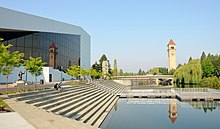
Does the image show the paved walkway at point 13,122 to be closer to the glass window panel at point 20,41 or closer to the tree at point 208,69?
the glass window panel at point 20,41

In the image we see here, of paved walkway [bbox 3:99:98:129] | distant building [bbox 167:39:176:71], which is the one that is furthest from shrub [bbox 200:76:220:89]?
distant building [bbox 167:39:176:71]

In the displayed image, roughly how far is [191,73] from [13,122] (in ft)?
177

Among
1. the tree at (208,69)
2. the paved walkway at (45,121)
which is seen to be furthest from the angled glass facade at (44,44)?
the tree at (208,69)

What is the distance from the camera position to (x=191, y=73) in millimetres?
56438

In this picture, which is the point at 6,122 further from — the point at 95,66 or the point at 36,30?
the point at 95,66

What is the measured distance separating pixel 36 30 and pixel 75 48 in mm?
16925

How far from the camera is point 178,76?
58781 millimetres

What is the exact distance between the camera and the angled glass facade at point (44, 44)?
1358 inches

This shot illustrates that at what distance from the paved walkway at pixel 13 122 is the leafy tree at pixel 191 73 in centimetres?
5247

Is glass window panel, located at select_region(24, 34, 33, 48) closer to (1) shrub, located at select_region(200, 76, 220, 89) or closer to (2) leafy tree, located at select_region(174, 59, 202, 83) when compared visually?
(1) shrub, located at select_region(200, 76, 220, 89)

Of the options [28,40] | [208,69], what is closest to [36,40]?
[28,40]

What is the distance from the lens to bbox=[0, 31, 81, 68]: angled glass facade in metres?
34.5

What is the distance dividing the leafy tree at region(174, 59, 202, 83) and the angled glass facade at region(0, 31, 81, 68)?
2832 centimetres

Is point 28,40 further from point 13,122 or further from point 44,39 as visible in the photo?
point 13,122
